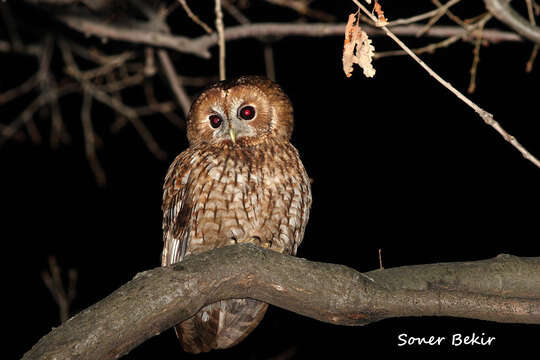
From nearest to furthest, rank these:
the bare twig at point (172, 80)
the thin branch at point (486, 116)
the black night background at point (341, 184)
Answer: the thin branch at point (486, 116) < the bare twig at point (172, 80) < the black night background at point (341, 184)

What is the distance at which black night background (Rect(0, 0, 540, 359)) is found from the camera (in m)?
7.12

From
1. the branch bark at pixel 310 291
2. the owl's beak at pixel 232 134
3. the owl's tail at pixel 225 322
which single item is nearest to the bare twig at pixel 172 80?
the owl's beak at pixel 232 134

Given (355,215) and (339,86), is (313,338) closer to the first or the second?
(355,215)

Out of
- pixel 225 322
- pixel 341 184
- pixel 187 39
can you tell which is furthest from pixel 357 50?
pixel 341 184

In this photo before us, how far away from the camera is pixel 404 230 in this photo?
24.4 ft

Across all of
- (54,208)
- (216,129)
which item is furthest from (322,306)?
(54,208)

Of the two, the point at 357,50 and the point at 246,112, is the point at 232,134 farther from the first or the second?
the point at 357,50

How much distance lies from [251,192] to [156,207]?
5704mm

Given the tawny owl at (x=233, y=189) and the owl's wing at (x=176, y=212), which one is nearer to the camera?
the tawny owl at (x=233, y=189)

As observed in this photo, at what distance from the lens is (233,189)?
2568 mm

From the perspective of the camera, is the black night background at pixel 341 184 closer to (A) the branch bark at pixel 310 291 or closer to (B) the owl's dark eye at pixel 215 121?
(B) the owl's dark eye at pixel 215 121

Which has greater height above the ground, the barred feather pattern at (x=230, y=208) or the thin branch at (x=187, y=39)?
the thin branch at (x=187, y=39)

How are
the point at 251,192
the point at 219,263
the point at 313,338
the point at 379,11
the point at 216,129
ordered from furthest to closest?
the point at 313,338, the point at 216,129, the point at 251,192, the point at 219,263, the point at 379,11

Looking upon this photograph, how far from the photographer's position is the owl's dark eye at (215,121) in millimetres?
2807
